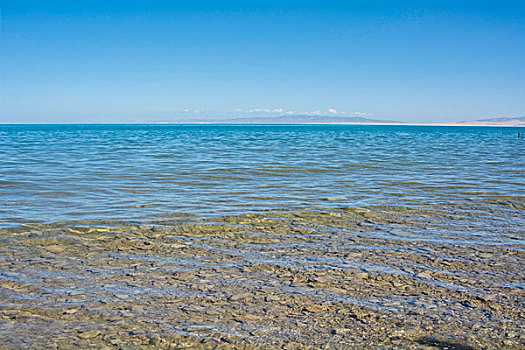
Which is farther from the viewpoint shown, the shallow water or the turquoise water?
the turquoise water

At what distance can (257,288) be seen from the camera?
186 inches

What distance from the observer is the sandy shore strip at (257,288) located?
12.1 feet

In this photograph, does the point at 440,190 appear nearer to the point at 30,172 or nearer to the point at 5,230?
the point at 5,230

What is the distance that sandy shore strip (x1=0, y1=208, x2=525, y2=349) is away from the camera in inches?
146

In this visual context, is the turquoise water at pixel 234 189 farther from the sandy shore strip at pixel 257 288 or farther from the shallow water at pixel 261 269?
the sandy shore strip at pixel 257 288

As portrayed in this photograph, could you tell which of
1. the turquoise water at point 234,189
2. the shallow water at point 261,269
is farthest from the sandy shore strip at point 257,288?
the turquoise water at point 234,189

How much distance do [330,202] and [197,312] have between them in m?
6.02

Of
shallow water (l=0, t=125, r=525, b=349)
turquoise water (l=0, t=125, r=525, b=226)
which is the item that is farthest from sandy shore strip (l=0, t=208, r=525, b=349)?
turquoise water (l=0, t=125, r=525, b=226)

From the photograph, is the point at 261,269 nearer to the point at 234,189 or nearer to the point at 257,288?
the point at 257,288

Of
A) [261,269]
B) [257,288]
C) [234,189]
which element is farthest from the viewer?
[234,189]

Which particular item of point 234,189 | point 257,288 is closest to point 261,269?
point 257,288

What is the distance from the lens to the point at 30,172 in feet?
49.3

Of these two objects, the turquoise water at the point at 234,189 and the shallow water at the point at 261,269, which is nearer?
the shallow water at the point at 261,269

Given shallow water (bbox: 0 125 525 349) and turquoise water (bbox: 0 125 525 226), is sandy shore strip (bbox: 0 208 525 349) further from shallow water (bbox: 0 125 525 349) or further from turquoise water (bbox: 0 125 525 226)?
turquoise water (bbox: 0 125 525 226)
